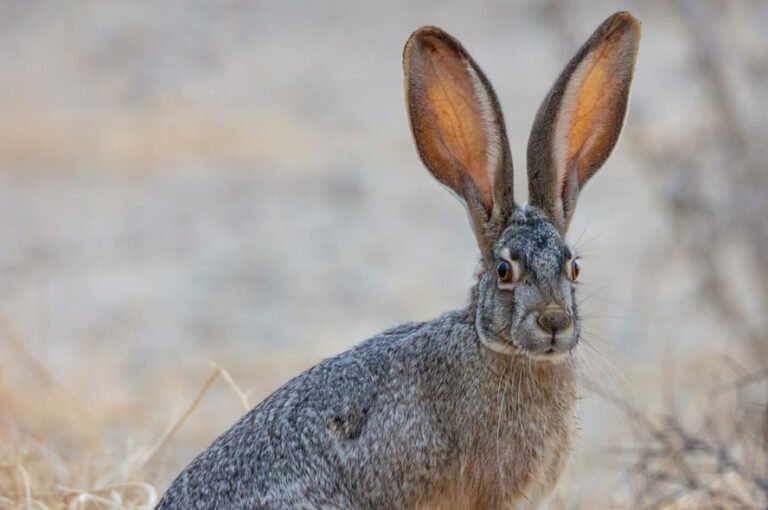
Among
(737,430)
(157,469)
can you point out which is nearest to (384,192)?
(157,469)

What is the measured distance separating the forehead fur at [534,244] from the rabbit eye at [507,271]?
26mm

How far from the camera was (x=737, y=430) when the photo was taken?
5.09 meters

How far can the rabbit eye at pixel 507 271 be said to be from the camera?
4.40 metres

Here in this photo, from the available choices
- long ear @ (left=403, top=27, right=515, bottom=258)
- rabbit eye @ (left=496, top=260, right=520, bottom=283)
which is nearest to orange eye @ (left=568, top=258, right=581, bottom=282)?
rabbit eye @ (left=496, top=260, right=520, bottom=283)

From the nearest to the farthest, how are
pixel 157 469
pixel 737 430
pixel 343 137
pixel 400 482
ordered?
pixel 400 482 < pixel 737 430 < pixel 157 469 < pixel 343 137

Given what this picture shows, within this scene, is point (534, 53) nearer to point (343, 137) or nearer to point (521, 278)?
point (343, 137)

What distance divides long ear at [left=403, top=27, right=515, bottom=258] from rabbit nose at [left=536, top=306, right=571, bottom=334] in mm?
399

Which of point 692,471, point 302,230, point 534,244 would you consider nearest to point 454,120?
point 534,244

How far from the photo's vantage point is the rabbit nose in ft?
14.0

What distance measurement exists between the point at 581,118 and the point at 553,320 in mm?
836

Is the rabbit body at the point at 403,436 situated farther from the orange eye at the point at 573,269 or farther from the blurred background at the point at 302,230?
the blurred background at the point at 302,230

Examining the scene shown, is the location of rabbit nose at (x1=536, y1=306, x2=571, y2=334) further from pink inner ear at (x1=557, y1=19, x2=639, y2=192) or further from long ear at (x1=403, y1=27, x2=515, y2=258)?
pink inner ear at (x1=557, y1=19, x2=639, y2=192)

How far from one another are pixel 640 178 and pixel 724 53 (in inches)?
159

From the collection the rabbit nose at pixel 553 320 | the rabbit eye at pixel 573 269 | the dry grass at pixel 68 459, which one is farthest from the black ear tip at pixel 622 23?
the dry grass at pixel 68 459
